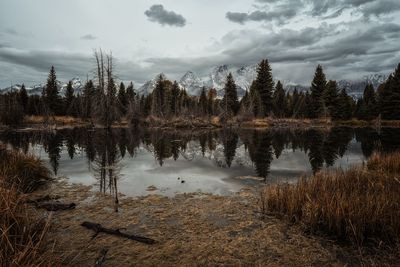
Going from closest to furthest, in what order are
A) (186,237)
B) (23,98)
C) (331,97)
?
(186,237), (331,97), (23,98)

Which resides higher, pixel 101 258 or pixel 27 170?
pixel 27 170

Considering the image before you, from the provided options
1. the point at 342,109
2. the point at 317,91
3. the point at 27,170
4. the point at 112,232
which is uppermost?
the point at 317,91

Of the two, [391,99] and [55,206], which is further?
[391,99]

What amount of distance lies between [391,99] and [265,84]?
77.4 feet

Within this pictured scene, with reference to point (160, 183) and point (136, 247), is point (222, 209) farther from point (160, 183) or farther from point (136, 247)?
point (160, 183)

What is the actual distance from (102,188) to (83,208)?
2.57 metres

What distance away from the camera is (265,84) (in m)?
63.6

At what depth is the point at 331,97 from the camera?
61812 mm

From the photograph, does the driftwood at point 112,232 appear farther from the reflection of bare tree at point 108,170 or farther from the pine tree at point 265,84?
the pine tree at point 265,84

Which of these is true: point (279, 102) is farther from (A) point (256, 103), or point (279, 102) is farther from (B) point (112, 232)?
(B) point (112, 232)

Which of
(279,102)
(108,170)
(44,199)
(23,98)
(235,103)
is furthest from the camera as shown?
(279,102)

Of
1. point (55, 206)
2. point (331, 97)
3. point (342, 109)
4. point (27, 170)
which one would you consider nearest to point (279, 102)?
point (331, 97)

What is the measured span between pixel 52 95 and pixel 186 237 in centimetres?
6639

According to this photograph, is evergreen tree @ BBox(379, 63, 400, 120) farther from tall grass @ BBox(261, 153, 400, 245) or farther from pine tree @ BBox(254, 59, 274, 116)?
tall grass @ BBox(261, 153, 400, 245)
